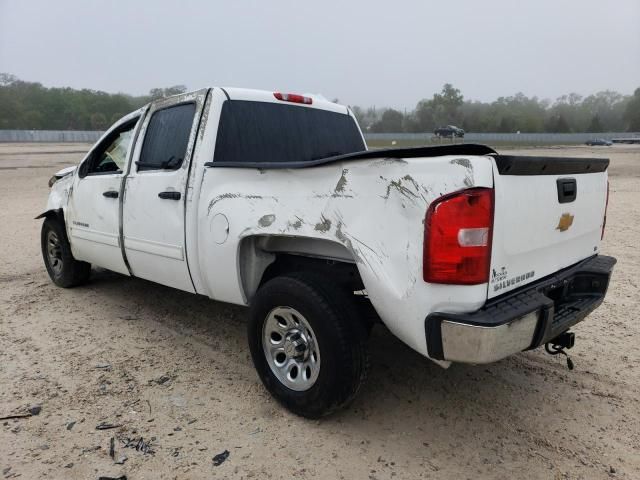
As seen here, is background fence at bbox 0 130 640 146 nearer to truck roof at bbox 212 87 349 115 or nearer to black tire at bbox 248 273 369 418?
truck roof at bbox 212 87 349 115

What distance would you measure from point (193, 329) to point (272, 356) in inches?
59.0

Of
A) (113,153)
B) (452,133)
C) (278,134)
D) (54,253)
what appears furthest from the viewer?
(452,133)

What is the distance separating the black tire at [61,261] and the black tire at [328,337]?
3335 mm

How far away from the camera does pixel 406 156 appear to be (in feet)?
8.06

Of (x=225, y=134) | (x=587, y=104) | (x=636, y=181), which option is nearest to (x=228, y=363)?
(x=225, y=134)

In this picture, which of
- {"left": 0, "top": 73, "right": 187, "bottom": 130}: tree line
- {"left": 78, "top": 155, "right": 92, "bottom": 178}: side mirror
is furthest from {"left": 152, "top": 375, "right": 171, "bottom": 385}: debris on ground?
{"left": 0, "top": 73, "right": 187, "bottom": 130}: tree line

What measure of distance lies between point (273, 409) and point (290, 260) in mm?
946

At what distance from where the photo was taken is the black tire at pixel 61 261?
17.6ft

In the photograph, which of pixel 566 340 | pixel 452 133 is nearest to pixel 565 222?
pixel 566 340

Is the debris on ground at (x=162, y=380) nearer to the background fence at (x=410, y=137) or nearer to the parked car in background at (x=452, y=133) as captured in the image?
the parked car in background at (x=452, y=133)

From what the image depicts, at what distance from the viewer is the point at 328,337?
2729 millimetres

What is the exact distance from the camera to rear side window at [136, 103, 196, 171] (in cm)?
375

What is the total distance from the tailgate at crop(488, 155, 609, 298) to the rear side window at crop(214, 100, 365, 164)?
68.3 inches

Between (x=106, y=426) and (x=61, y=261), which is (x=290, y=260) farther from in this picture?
(x=61, y=261)
